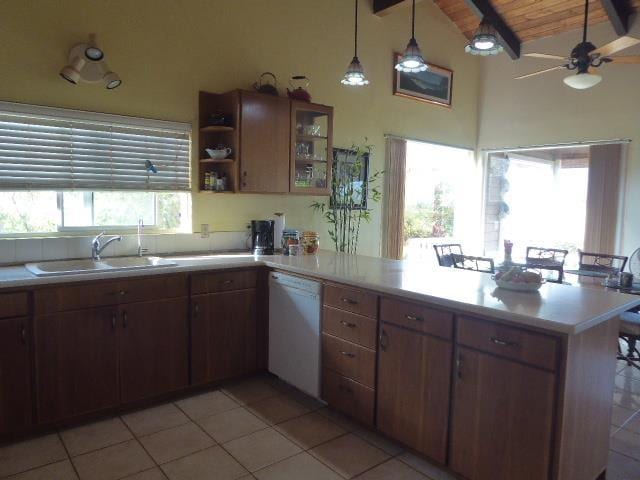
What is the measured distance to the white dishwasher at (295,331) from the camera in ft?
9.85

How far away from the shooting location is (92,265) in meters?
3.11

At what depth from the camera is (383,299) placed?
2545mm

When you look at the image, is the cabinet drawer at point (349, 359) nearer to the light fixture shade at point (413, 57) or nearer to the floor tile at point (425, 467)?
the floor tile at point (425, 467)

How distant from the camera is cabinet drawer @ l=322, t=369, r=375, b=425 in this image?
2.66 metres

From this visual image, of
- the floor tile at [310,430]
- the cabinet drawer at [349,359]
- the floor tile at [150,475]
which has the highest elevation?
the cabinet drawer at [349,359]

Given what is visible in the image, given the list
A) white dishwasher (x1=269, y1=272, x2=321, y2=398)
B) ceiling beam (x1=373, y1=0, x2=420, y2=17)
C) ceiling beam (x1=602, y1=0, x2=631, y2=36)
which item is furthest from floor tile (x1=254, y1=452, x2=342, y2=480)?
ceiling beam (x1=602, y1=0, x2=631, y2=36)

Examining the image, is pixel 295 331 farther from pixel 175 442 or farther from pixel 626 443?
pixel 626 443

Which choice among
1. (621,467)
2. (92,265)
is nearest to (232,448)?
(92,265)

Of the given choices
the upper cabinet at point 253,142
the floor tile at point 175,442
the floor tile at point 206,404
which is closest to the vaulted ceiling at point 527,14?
the upper cabinet at point 253,142

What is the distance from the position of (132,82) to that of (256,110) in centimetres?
89

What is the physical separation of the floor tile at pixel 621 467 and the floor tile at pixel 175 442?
205 centimetres

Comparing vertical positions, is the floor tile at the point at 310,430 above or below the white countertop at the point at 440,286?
below

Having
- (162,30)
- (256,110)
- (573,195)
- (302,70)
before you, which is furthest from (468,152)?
(162,30)

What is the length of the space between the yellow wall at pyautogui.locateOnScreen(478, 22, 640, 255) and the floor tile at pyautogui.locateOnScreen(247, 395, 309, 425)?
4028 millimetres
